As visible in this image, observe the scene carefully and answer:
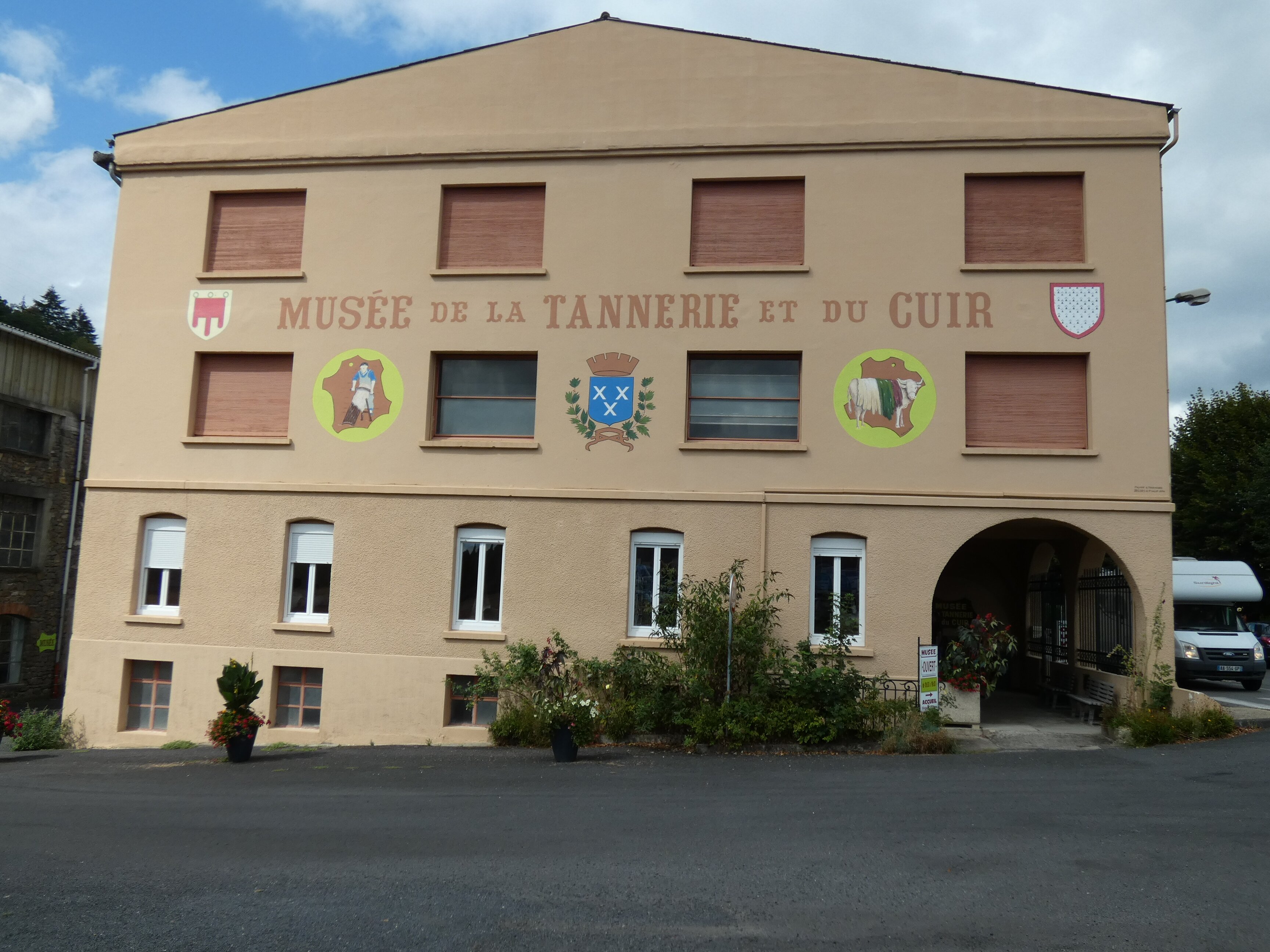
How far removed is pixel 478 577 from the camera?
48.7 feet

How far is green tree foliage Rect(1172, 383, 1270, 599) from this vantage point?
3362 centimetres

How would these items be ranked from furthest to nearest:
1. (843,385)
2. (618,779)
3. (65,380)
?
(65,380), (843,385), (618,779)

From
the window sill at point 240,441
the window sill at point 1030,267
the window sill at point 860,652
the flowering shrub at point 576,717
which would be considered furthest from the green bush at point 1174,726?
the window sill at point 240,441

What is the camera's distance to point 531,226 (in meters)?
15.5

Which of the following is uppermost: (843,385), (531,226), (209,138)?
(209,138)

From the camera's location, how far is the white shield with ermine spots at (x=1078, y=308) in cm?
1391

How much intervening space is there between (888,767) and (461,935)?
269 inches

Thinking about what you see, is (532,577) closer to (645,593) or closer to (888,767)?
(645,593)

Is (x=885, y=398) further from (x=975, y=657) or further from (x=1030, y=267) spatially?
(x=975, y=657)

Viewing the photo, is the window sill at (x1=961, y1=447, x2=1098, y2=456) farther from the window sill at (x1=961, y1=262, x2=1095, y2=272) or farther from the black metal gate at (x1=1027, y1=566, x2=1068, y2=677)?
the black metal gate at (x1=1027, y1=566, x2=1068, y2=677)

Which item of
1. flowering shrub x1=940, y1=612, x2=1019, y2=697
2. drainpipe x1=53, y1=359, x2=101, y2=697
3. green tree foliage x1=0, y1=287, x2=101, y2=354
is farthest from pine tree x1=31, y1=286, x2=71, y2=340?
flowering shrub x1=940, y1=612, x2=1019, y2=697

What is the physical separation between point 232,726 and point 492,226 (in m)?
8.46

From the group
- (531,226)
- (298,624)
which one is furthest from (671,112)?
(298,624)

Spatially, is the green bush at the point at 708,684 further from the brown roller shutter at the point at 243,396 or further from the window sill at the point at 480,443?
the brown roller shutter at the point at 243,396
